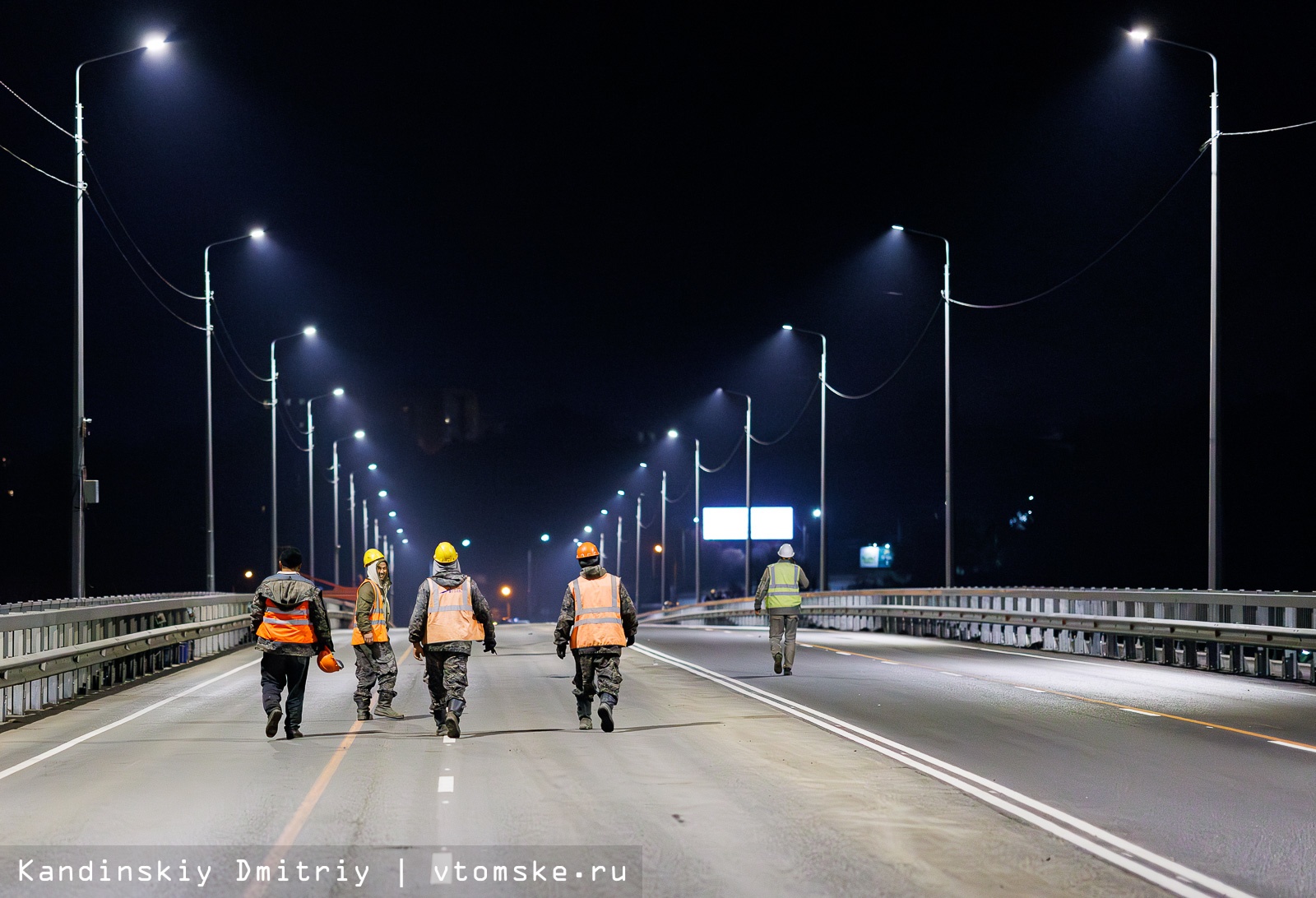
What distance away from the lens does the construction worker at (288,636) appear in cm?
1432

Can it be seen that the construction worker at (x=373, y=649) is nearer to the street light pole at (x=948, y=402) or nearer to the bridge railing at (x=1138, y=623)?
the bridge railing at (x=1138, y=623)

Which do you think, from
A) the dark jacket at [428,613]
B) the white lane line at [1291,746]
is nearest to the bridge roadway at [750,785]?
the white lane line at [1291,746]

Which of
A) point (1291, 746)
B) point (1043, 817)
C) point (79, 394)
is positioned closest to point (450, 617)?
point (1043, 817)

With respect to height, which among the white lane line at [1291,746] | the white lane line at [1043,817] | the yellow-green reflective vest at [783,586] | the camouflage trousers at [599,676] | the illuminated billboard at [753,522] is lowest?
the illuminated billboard at [753,522]

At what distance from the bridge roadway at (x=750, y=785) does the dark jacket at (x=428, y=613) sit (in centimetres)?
82

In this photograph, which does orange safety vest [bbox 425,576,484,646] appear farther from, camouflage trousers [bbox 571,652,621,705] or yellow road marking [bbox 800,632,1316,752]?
yellow road marking [bbox 800,632,1316,752]

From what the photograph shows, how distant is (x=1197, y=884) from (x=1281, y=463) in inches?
3138

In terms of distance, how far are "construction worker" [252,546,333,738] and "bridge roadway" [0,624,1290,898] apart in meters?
0.49

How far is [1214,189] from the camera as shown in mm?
26219

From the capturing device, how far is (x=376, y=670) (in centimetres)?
1638

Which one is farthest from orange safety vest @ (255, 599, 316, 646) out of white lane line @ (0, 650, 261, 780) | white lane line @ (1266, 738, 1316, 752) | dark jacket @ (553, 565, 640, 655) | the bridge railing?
the bridge railing

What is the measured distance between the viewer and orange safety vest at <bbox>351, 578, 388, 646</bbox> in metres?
16.3

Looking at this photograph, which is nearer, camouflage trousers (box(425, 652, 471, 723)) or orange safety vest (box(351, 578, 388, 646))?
camouflage trousers (box(425, 652, 471, 723))

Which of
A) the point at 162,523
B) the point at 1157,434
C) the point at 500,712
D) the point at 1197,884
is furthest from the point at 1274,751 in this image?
the point at 162,523
